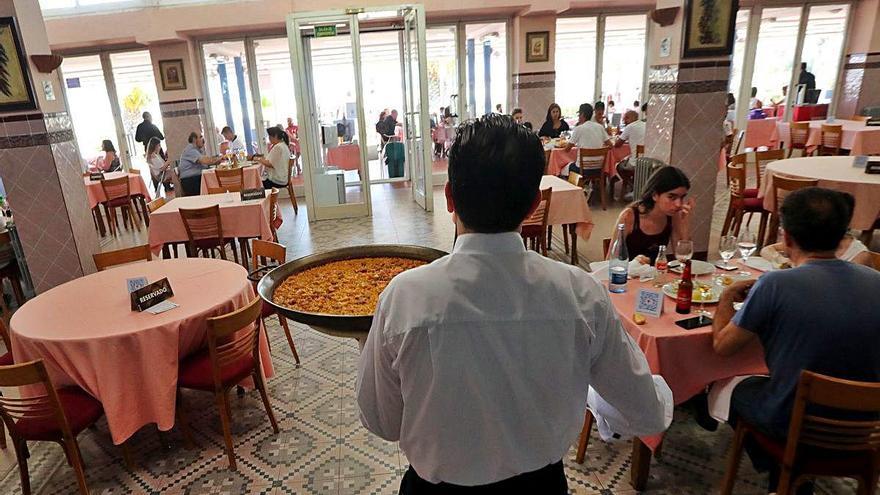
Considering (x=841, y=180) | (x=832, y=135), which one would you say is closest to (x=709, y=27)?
(x=841, y=180)

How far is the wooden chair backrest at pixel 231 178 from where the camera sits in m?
6.39

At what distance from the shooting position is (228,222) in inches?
180

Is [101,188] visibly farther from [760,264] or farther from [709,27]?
[760,264]

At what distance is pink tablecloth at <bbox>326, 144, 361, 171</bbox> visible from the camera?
27.6 ft

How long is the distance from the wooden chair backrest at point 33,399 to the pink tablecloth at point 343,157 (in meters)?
6.49

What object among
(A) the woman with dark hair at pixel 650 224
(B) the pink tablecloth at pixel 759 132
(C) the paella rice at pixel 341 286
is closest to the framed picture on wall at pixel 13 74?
(C) the paella rice at pixel 341 286

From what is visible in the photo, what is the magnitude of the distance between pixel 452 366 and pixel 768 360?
139cm

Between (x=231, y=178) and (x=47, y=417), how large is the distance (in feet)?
15.4

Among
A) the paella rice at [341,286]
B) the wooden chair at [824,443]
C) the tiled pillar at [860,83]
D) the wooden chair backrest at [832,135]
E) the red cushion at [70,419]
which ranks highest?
the tiled pillar at [860,83]

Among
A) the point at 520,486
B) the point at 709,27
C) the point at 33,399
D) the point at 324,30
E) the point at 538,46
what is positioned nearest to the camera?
the point at 520,486

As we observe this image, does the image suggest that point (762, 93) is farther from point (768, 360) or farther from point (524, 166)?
point (524, 166)

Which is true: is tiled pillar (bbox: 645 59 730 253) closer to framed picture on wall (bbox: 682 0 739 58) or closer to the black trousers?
framed picture on wall (bbox: 682 0 739 58)

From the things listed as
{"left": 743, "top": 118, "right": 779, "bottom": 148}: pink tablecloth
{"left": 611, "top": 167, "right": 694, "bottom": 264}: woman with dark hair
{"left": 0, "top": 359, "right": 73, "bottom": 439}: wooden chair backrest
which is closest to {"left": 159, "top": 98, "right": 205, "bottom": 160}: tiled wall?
{"left": 0, "top": 359, "right": 73, "bottom": 439}: wooden chair backrest

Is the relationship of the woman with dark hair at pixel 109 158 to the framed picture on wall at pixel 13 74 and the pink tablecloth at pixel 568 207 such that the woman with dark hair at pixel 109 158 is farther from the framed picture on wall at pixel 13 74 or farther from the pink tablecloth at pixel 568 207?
the pink tablecloth at pixel 568 207
